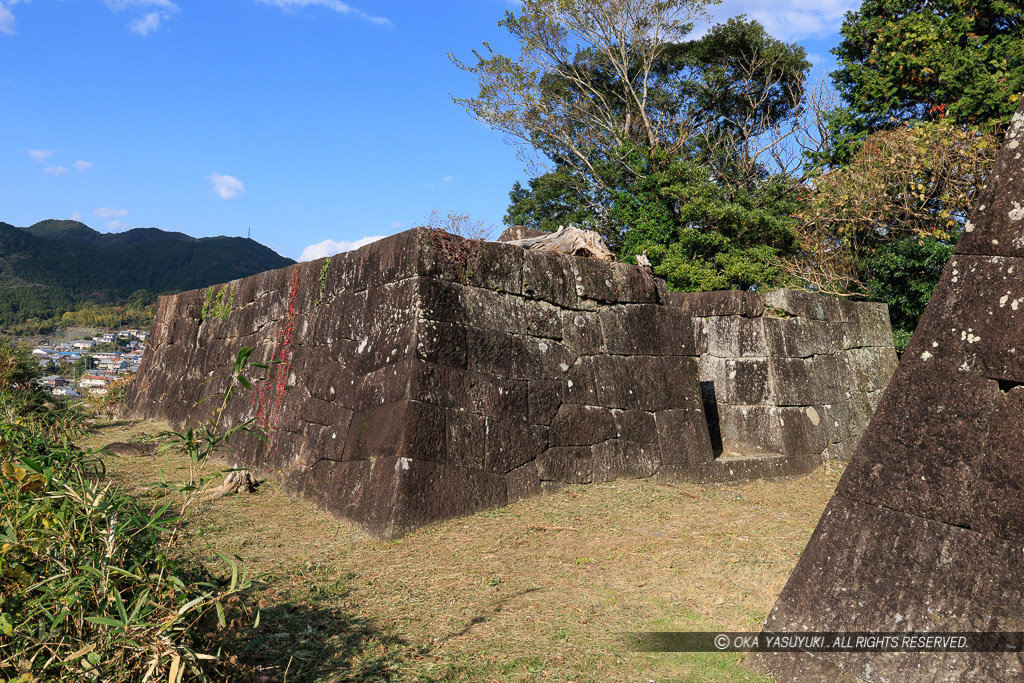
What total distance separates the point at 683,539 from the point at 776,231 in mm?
14604

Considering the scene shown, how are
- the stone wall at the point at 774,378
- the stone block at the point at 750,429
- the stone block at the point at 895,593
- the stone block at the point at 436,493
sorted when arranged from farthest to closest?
the stone wall at the point at 774,378, the stone block at the point at 750,429, the stone block at the point at 436,493, the stone block at the point at 895,593

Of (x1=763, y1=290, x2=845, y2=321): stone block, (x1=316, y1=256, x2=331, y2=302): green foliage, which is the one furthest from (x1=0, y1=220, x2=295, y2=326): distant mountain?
(x1=763, y1=290, x2=845, y2=321): stone block

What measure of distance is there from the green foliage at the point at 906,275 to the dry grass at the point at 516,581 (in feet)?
28.2

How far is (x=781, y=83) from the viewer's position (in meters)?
23.2

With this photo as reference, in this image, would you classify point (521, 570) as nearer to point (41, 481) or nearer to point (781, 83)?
point (41, 481)

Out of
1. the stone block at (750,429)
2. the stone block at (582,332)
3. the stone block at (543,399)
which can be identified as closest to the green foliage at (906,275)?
the stone block at (750,429)

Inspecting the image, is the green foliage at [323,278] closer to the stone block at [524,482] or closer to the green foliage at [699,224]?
the stone block at [524,482]

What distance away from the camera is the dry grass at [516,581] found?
3.09 metres

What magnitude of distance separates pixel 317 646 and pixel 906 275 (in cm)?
1352

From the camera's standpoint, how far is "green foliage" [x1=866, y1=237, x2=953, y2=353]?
12844mm

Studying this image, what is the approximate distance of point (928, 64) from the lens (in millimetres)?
15109

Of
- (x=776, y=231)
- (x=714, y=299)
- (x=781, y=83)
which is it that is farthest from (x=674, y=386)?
(x=781, y=83)

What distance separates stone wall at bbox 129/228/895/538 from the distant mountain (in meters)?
35.1

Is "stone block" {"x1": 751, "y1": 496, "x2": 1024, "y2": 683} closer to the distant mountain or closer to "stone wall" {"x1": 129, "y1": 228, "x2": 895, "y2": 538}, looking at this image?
"stone wall" {"x1": 129, "y1": 228, "x2": 895, "y2": 538}
